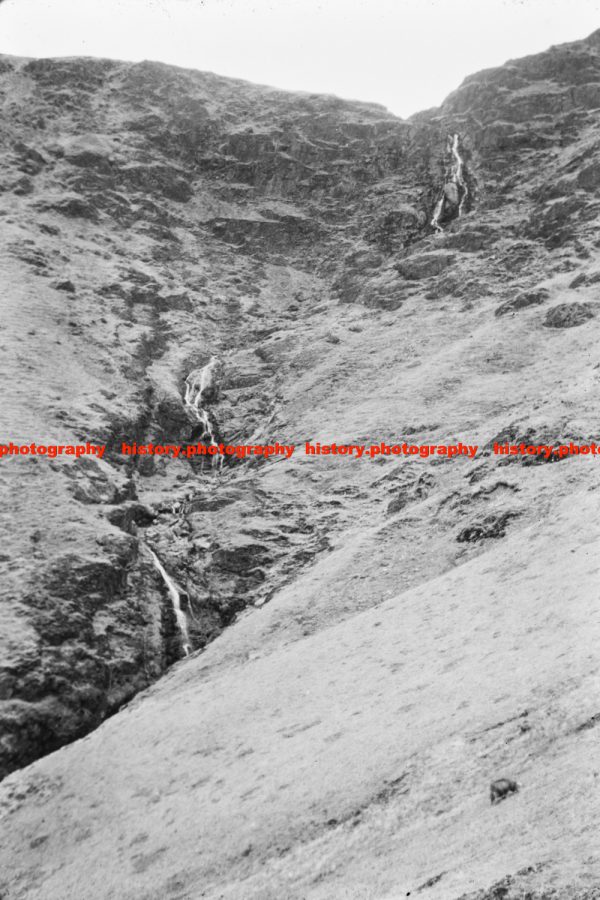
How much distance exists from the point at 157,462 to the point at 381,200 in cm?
5503

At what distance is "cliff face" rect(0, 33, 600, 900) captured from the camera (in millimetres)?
12297

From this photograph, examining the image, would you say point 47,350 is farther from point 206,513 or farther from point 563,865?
point 563,865

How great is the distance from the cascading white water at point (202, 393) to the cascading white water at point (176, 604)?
1500cm

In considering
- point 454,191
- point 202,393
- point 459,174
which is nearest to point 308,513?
point 202,393

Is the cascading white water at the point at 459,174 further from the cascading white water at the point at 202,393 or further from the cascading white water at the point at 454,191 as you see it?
the cascading white water at the point at 202,393

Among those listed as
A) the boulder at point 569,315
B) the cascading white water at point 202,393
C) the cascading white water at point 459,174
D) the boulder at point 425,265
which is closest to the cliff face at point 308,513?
the boulder at point 569,315

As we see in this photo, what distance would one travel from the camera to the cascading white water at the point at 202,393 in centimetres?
5147

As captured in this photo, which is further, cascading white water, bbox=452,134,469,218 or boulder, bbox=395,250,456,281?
cascading white water, bbox=452,134,469,218

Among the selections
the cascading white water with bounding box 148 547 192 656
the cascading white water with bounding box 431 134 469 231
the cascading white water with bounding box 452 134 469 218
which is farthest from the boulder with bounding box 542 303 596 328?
the cascading white water with bounding box 148 547 192 656

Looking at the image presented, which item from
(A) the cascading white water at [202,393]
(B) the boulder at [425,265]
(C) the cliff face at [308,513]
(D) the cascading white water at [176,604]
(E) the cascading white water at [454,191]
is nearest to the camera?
(C) the cliff face at [308,513]

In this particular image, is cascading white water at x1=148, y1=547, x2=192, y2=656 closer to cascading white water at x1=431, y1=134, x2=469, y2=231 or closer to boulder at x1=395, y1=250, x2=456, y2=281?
boulder at x1=395, y1=250, x2=456, y2=281

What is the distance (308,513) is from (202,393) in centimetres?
2323

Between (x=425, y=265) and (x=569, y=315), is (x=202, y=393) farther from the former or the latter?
(x=569, y=315)

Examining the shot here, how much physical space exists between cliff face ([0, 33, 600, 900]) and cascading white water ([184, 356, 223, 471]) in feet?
2.55
